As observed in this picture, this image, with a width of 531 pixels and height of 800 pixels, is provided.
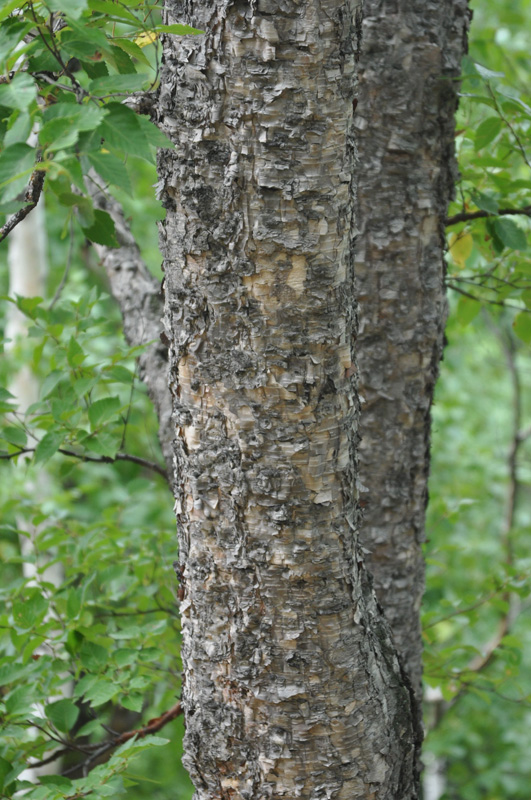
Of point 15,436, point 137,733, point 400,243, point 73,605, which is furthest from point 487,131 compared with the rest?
point 137,733

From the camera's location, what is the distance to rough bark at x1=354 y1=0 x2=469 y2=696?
1.48 metres

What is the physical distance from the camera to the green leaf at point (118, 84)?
0.79m

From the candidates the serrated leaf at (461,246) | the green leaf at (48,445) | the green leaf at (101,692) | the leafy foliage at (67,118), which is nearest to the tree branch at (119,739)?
the green leaf at (101,692)

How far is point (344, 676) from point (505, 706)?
473cm

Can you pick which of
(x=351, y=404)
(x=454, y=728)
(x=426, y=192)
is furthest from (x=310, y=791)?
(x=454, y=728)

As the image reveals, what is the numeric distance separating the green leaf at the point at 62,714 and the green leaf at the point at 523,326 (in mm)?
1398

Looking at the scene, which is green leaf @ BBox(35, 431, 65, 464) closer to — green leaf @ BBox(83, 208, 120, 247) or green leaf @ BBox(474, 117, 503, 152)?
green leaf @ BBox(83, 208, 120, 247)

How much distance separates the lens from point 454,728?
4484 mm

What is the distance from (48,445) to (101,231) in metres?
0.60

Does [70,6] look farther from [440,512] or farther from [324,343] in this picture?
[440,512]

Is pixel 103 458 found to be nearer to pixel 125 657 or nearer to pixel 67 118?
pixel 125 657

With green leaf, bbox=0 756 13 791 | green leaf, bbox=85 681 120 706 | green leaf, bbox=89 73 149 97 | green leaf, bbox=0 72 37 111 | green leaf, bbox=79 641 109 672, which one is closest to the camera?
green leaf, bbox=0 72 37 111

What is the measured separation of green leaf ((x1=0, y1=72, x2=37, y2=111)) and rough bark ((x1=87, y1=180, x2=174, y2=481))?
38.6 inches

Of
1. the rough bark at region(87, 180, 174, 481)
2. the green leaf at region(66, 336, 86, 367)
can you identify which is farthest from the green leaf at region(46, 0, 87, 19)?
the rough bark at region(87, 180, 174, 481)
